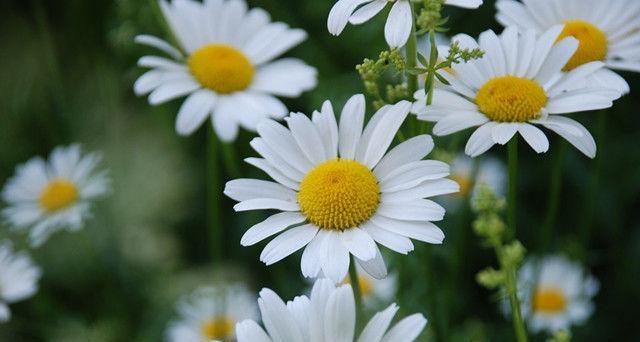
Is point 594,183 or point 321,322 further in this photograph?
point 594,183

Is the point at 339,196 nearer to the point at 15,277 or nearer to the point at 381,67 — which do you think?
the point at 381,67

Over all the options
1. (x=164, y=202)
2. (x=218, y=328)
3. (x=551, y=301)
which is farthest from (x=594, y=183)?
(x=164, y=202)

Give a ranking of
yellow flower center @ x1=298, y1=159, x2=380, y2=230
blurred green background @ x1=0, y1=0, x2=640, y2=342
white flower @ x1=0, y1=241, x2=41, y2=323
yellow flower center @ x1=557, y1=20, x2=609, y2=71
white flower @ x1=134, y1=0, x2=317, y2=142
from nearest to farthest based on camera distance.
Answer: yellow flower center @ x1=298, y1=159, x2=380, y2=230
yellow flower center @ x1=557, y1=20, x2=609, y2=71
white flower @ x1=134, y1=0, x2=317, y2=142
white flower @ x1=0, y1=241, x2=41, y2=323
blurred green background @ x1=0, y1=0, x2=640, y2=342

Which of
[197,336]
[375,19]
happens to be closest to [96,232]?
[197,336]

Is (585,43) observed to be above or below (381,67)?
below

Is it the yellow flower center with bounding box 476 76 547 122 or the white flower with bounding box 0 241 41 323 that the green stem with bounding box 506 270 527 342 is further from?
the white flower with bounding box 0 241 41 323

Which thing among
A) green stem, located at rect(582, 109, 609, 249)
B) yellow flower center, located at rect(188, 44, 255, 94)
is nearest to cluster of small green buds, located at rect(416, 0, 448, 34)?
green stem, located at rect(582, 109, 609, 249)

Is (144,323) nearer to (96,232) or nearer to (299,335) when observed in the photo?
(96,232)
